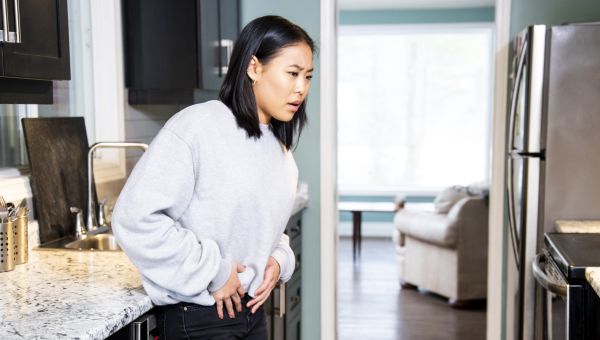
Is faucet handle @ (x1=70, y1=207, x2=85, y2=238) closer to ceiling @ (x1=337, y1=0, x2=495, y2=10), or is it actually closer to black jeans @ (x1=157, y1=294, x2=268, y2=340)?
black jeans @ (x1=157, y1=294, x2=268, y2=340)

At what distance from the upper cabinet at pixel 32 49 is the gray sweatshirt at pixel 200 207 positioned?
1.83ft

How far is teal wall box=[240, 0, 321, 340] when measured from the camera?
3.72 metres

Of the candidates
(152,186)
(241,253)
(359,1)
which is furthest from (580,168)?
(359,1)

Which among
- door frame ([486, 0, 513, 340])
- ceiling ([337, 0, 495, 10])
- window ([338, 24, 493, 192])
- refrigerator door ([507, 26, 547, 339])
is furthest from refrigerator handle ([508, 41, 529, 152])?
window ([338, 24, 493, 192])

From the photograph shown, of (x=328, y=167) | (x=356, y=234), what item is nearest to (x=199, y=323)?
(x=328, y=167)

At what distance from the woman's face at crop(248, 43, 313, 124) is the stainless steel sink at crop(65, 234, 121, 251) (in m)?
1.11

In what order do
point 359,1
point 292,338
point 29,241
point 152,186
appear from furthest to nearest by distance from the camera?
point 359,1
point 292,338
point 29,241
point 152,186

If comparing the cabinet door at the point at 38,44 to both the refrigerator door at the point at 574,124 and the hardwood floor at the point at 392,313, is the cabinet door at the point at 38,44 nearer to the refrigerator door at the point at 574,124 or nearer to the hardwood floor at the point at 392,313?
the refrigerator door at the point at 574,124

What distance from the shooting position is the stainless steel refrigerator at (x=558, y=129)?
2.94m

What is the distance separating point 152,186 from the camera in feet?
4.80

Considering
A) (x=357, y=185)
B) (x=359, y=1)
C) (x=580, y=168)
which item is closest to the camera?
(x=580, y=168)

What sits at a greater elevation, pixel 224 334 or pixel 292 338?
pixel 224 334

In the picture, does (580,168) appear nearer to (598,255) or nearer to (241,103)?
(598,255)

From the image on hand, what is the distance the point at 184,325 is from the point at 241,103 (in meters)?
0.51
